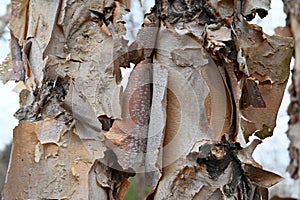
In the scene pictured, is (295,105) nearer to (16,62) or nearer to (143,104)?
(143,104)

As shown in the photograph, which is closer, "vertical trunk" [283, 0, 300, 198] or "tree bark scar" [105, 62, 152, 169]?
"vertical trunk" [283, 0, 300, 198]

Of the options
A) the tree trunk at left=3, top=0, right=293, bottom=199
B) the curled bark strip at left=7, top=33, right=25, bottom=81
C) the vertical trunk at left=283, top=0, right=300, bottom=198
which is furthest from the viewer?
the curled bark strip at left=7, top=33, right=25, bottom=81

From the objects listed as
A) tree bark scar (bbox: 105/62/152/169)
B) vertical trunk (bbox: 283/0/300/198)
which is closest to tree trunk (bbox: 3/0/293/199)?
tree bark scar (bbox: 105/62/152/169)

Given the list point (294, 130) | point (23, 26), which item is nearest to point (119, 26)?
point (23, 26)

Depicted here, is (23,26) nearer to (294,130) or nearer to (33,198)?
(33,198)

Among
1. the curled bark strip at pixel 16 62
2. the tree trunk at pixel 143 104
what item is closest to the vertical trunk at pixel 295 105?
the tree trunk at pixel 143 104

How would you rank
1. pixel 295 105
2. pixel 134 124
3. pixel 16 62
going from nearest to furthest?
pixel 295 105, pixel 134 124, pixel 16 62

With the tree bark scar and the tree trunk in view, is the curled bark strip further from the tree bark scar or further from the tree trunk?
the tree bark scar

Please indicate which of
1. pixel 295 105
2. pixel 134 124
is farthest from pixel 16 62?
pixel 295 105
